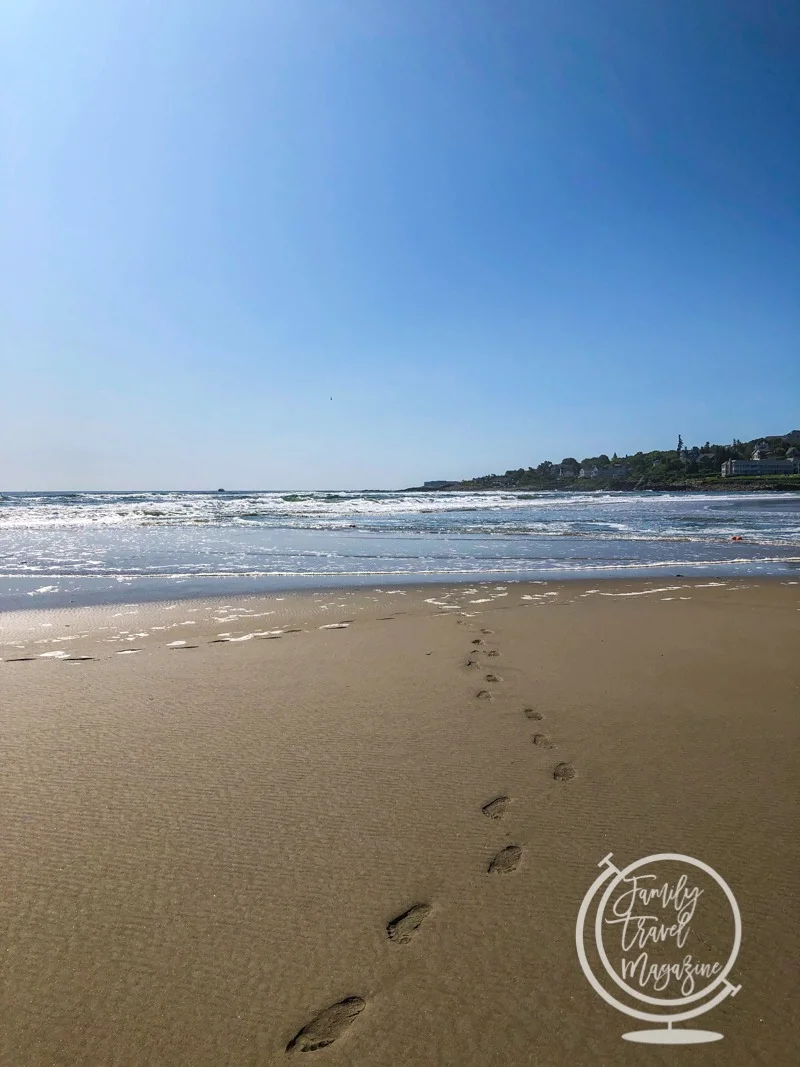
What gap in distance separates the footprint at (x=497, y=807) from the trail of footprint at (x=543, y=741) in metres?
0.65

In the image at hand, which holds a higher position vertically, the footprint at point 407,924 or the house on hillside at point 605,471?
the house on hillside at point 605,471

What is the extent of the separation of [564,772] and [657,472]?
398 ft

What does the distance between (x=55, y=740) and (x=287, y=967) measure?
2.22 meters

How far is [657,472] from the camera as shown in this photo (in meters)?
113

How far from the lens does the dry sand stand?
161 centimetres

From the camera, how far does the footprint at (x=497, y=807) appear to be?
2.57m

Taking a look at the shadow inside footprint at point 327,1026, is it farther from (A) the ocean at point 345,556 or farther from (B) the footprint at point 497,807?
(A) the ocean at point 345,556

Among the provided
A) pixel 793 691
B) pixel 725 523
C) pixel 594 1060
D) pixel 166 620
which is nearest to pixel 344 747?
pixel 594 1060

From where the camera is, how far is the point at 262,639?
584cm

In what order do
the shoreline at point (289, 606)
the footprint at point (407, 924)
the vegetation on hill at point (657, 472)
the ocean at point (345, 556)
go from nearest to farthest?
1. the footprint at point (407, 924)
2. the shoreline at point (289, 606)
3. the ocean at point (345, 556)
4. the vegetation on hill at point (657, 472)

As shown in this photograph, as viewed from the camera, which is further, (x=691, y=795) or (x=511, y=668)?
(x=511, y=668)

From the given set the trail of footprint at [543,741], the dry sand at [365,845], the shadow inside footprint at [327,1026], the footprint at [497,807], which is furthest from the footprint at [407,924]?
the trail of footprint at [543,741]

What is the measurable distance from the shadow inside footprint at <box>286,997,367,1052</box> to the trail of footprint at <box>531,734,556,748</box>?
1.86 meters

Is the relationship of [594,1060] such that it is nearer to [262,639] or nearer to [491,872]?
[491,872]
